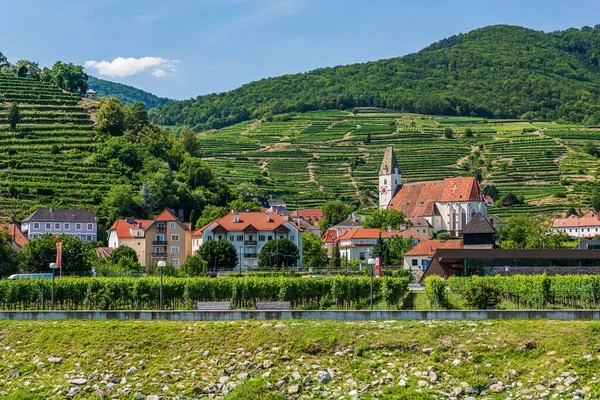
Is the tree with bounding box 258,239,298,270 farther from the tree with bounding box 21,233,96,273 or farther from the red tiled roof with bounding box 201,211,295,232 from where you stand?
the tree with bounding box 21,233,96,273

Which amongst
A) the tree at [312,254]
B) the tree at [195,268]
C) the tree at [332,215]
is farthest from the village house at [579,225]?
the tree at [195,268]

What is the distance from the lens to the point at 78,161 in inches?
4796

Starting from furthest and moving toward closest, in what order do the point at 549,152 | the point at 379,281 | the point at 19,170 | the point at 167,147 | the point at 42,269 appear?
the point at 549,152 → the point at 167,147 → the point at 19,170 → the point at 42,269 → the point at 379,281

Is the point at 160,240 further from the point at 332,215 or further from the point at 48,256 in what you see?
the point at 332,215

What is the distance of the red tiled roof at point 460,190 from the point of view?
13762 cm

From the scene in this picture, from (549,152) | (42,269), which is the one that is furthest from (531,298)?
(549,152)

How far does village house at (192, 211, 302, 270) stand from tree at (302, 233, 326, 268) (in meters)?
1.21

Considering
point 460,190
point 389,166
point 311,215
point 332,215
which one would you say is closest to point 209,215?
point 332,215

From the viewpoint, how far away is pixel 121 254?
281 ft

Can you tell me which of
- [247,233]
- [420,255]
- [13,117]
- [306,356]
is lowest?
[306,356]

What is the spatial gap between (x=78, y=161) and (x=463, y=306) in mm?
85321

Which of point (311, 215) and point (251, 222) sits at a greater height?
point (311, 215)

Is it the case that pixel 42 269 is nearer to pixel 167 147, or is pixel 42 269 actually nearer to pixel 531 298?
pixel 531 298

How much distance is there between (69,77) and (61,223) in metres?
77.9
